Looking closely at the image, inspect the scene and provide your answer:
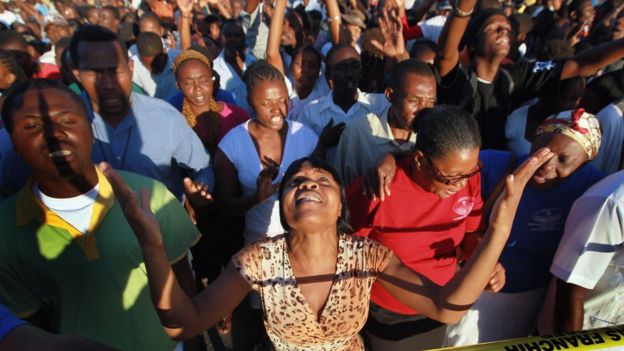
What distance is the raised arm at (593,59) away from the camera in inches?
111

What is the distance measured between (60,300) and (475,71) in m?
3.15

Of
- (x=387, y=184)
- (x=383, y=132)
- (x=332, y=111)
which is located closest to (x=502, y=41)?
(x=383, y=132)

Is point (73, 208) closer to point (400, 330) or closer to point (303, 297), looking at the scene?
point (303, 297)

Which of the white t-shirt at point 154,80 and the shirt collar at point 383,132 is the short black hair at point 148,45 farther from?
the shirt collar at point 383,132

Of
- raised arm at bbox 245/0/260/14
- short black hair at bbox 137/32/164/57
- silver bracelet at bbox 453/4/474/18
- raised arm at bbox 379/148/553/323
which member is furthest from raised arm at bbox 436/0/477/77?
Result: raised arm at bbox 245/0/260/14

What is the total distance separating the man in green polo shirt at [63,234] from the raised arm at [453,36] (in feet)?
8.53

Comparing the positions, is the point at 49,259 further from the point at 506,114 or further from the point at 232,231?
the point at 506,114

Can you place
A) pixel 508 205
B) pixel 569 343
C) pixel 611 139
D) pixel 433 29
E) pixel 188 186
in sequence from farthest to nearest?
pixel 433 29
pixel 611 139
pixel 188 186
pixel 508 205
pixel 569 343

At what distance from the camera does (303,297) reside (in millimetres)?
1594

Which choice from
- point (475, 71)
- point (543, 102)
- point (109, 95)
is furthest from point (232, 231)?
point (543, 102)

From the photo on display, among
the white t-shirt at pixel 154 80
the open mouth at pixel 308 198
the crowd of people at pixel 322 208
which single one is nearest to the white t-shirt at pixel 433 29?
the crowd of people at pixel 322 208

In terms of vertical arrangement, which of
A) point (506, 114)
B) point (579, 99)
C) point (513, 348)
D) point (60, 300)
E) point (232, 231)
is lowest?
point (232, 231)

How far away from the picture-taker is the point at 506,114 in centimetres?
308

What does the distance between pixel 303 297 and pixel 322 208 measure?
38 cm
